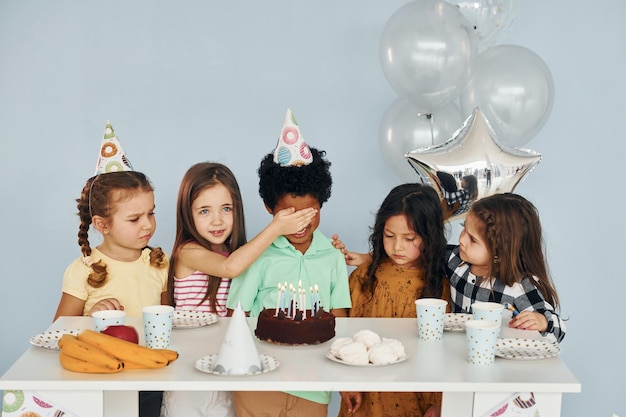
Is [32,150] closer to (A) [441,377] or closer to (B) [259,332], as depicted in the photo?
(B) [259,332]

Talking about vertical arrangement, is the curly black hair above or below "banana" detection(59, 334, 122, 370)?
above

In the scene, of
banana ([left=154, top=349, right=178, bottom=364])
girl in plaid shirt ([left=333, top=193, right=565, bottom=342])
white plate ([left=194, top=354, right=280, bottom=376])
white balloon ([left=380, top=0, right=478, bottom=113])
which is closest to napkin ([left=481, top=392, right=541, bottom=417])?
white plate ([left=194, top=354, right=280, bottom=376])

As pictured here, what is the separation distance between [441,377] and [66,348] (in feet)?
2.70

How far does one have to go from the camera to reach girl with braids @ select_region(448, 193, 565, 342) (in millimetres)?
2404

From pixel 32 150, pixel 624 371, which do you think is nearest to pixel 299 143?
pixel 32 150

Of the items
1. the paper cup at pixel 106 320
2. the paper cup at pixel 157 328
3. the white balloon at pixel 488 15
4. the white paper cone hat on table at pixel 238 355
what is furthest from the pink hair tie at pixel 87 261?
the white balloon at pixel 488 15

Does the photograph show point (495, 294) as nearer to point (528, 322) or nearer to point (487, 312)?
point (528, 322)

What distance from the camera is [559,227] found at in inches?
153

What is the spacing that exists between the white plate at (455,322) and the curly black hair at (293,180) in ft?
2.09

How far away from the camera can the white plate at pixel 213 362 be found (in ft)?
5.75

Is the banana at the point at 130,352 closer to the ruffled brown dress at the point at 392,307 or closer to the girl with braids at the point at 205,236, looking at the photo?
the girl with braids at the point at 205,236

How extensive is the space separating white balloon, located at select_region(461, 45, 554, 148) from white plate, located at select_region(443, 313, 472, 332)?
3.45ft

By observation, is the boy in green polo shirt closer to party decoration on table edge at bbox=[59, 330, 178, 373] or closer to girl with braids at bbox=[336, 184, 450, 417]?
girl with braids at bbox=[336, 184, 450, 417]

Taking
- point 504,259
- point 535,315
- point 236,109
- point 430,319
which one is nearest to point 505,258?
point 504,259
